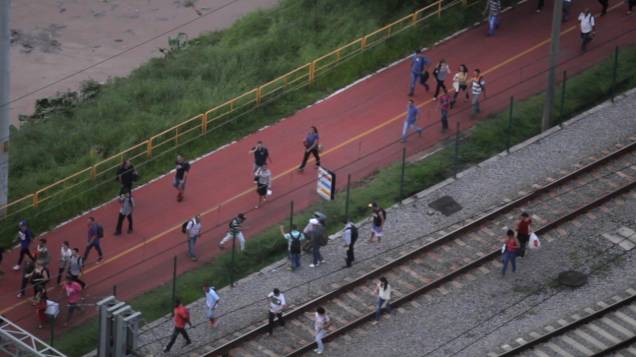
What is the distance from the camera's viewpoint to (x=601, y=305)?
143ft

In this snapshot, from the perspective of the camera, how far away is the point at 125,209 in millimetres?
47469

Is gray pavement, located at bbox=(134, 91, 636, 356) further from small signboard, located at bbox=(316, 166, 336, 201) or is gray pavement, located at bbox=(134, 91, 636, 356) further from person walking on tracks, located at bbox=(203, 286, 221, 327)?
small signboard, located at bbox=(316, 166, 336, 201)

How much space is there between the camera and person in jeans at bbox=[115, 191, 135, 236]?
47406mm

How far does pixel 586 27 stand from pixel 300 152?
31.6 ft

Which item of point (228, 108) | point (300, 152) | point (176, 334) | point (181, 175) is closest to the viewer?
point (176, 334)

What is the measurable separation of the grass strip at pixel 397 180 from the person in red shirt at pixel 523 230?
434 cm

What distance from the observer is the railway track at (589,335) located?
138 feet

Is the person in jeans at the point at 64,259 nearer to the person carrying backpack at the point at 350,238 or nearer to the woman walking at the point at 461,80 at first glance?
the person carrying backpack at the point at 350,238

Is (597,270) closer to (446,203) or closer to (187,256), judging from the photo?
(446,203)

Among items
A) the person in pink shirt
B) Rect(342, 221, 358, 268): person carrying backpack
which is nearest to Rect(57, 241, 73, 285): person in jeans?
the person in pink shirt

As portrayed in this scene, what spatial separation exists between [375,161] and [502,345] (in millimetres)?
9347

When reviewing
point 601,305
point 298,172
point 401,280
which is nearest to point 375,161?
point 298,172

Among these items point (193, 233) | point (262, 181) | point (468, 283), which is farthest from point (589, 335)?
point (193, 233)

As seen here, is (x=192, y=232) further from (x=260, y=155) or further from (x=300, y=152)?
(x=300, y=152)
